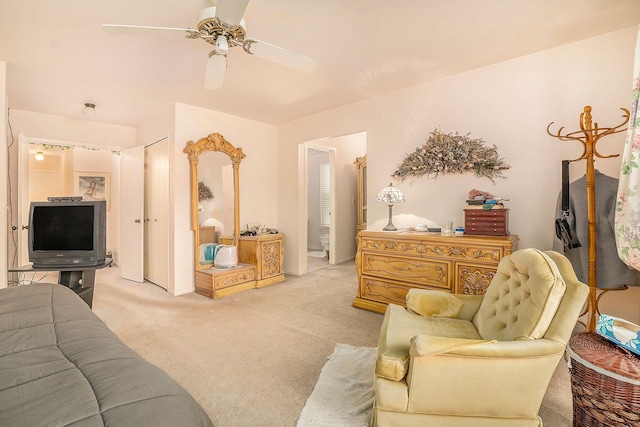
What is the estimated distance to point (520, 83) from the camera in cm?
287

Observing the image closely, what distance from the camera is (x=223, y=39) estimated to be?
2035 mm

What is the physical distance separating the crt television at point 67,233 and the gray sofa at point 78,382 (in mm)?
1735

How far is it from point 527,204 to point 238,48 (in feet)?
9.58

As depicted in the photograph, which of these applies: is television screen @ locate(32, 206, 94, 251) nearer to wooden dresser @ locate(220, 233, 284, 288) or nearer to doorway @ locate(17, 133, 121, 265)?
wooden dresser @ locate(220, 233, 284, 288)

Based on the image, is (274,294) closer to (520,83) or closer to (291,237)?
(291,237)

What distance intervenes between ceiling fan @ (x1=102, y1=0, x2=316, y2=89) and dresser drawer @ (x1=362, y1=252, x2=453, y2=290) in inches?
77.5

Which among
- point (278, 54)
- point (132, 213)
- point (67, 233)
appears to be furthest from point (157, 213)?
point (278, 54)

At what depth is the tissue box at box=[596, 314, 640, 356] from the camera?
53.5 inches

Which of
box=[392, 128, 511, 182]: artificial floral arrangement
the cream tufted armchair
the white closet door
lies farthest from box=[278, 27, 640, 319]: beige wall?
the white closet door

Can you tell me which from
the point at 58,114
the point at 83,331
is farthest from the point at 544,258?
the point at 58,114

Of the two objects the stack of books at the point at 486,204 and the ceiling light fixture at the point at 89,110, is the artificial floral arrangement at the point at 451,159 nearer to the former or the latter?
the stack of books at the point at 486,204

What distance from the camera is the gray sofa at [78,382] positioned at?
0.81 meters

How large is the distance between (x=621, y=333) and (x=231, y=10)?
2.48m

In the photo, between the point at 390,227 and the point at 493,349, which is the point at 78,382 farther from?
the point at 390,227
